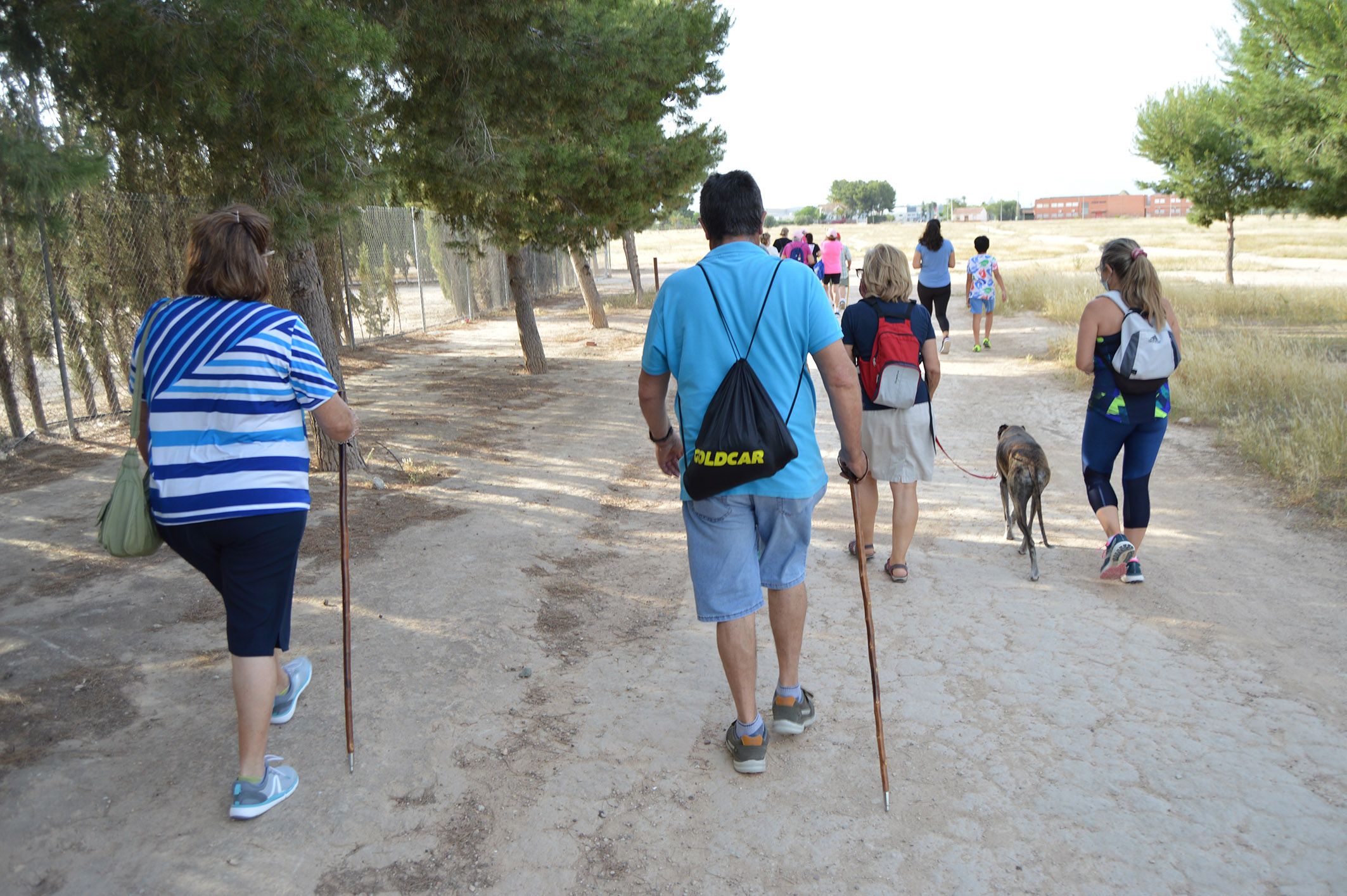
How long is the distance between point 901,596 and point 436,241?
18.5 m

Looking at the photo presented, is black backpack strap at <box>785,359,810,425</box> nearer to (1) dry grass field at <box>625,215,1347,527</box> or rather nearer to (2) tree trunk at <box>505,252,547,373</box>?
(1) dry grass field at <box>625,215,1347,527</box>

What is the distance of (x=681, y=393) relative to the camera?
3.35 m

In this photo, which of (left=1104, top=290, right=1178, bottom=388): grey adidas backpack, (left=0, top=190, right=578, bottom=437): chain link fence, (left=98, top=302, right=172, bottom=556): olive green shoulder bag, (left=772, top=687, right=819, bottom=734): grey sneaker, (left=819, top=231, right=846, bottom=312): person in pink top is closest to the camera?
(left=98, top=302, right=172, bottom=556): olive green shoulder bag

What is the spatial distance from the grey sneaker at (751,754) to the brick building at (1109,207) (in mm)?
135004

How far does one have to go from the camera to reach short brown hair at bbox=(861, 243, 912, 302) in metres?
5.02

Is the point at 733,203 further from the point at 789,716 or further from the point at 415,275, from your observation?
the point at 415,275

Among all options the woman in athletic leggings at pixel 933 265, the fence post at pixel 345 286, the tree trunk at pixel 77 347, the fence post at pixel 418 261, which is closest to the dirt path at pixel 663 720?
the tree trunk at pixel 77 347

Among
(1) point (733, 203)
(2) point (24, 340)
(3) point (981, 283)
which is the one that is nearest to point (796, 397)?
(1) point (733, 203)

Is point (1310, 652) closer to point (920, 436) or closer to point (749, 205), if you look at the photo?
point (920, 436)

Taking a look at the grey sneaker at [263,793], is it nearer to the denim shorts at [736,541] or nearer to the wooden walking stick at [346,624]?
the wooden walking stick at [346,624]

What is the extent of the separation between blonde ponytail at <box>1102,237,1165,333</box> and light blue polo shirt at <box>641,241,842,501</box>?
2.53 meters

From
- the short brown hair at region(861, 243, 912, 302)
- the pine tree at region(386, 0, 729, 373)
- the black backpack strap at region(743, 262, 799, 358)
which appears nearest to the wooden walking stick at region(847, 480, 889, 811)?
the black backpack strap at region(743, 262, 799, 358)

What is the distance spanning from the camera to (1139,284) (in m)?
4.93

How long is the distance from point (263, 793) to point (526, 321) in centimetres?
1059
